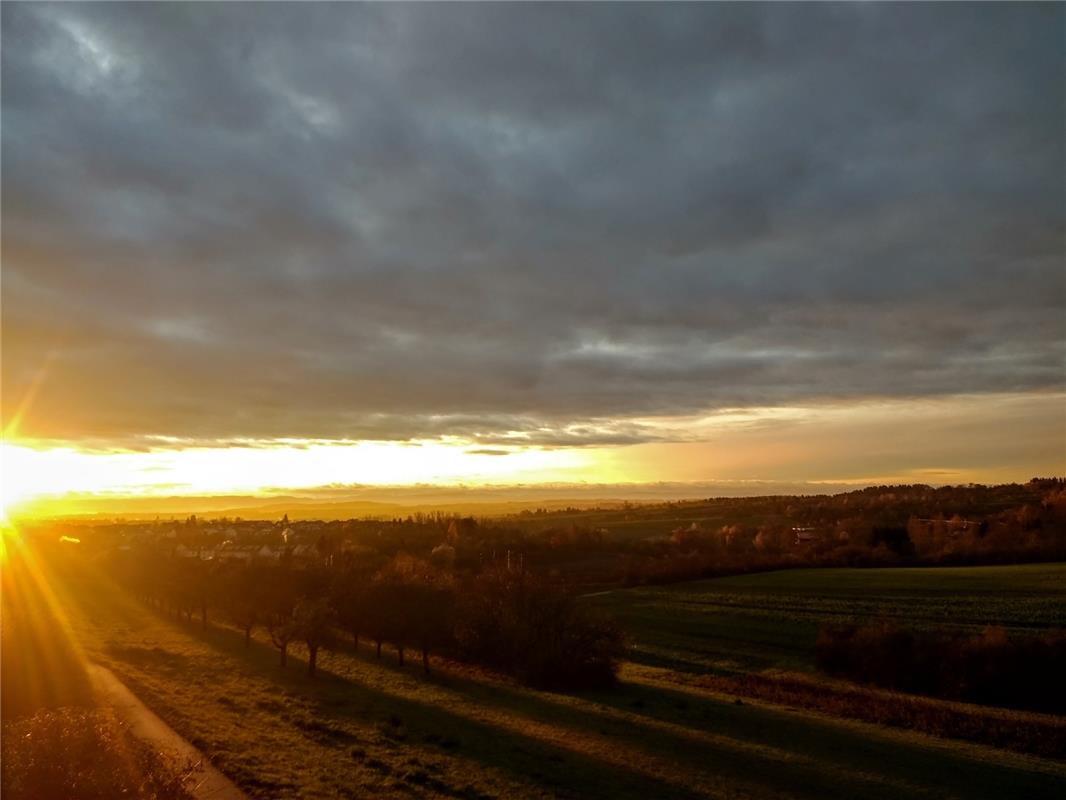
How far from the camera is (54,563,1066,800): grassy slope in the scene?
24.5 metres

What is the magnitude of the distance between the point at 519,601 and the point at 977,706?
25.1 m

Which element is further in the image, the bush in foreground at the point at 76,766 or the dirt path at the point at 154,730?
the dirt path at the point at 154,730

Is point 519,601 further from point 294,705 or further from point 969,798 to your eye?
point 969,798

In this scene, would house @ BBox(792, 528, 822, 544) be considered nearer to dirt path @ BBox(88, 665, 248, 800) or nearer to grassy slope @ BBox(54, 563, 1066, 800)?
grassy slope @ BBox(54, 563, 1066, 800)

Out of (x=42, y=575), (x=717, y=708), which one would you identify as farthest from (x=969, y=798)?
(x=42, y=575)

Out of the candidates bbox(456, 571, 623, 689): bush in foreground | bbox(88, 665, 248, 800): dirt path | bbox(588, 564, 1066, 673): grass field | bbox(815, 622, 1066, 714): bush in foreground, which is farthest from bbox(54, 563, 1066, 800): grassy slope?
bbox(815, 622, 1066, 714): bush in foreground

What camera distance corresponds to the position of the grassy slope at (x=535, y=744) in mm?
24484

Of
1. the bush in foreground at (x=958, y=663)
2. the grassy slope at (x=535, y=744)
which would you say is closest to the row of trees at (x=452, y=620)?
the grassy slope at (x=535, y=744)

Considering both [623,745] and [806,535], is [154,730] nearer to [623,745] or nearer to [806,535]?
[623,745]

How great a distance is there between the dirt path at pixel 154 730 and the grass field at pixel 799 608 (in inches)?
1212

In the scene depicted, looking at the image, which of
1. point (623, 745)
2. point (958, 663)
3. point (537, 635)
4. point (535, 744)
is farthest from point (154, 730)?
point (958, 663)

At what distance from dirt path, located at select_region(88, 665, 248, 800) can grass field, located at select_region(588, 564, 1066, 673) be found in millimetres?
30792

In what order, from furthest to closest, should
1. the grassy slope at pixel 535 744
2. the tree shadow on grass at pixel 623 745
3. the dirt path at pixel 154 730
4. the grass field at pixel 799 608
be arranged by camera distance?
1. the grass field at pixel 799 608
2. the tree shadow on grass at pixel 623 745
3. the grassy slope at pixel 535 744
4. the dirt path at pixel 154 730

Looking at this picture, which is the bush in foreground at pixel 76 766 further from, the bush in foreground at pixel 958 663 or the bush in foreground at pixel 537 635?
the bush in foreground at pixel 958 663
